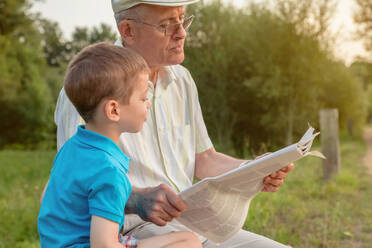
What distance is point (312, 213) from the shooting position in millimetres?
5637

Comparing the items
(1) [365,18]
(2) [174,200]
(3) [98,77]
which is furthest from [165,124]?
(1) [365,18]

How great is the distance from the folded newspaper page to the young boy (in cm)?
19

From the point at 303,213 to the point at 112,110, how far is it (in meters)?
4.46

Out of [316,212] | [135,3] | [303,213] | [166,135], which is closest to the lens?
[135,3]

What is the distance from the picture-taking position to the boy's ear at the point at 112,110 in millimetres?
1498

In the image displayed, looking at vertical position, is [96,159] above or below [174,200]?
above

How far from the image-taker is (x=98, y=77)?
147 cm

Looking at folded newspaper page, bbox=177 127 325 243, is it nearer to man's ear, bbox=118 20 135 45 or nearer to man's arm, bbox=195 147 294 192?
man's arm, bbox=195 147 294 192

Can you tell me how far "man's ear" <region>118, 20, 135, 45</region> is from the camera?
224 centimetres

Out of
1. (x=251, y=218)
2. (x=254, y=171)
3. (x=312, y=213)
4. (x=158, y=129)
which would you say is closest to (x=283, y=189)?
(x=312, y=213)

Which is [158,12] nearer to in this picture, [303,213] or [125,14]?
[125,14]

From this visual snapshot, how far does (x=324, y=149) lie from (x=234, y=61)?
10.2 metres

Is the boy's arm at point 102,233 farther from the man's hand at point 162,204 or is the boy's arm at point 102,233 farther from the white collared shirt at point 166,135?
the white collared shirt at point 166,135

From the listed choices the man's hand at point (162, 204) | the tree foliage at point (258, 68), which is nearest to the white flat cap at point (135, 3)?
the man's hand at point (162, 204)
